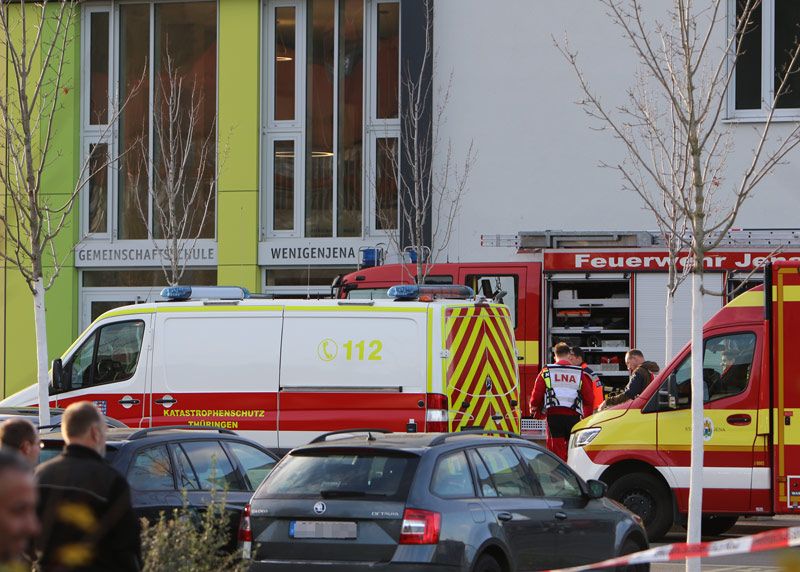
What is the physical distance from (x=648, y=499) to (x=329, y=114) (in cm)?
1484

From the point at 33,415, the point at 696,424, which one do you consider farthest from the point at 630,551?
the point at 33,415

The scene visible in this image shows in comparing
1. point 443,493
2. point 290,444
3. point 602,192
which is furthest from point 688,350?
point 602,192

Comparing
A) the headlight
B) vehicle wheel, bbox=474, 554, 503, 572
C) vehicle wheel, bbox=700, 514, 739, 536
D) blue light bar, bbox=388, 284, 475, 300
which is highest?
blue light bar, bbox=388, 284, 475, 300

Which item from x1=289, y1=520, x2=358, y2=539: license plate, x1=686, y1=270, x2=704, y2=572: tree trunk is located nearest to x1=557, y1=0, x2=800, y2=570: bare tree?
x1=686, y1=270, x2=704, y2=572: tree trunk

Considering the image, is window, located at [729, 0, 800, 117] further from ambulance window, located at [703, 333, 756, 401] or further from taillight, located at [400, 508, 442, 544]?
taillight, located at [400, 508, 442, 544]

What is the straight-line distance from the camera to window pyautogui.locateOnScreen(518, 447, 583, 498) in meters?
9.86

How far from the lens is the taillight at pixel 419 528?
848 cm

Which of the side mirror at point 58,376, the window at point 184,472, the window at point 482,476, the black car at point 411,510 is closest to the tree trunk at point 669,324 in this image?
the side mirror at point 58,376

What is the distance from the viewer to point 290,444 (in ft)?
52.1

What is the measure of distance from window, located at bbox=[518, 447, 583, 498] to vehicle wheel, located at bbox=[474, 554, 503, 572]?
89cm

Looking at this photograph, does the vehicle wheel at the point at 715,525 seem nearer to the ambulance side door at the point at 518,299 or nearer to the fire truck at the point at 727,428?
the fire truck at the point at 727,428

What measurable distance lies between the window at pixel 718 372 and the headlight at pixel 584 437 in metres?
0.76

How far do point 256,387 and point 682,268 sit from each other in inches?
285

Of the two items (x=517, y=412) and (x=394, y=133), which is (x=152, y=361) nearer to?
(x=517, y=412)
